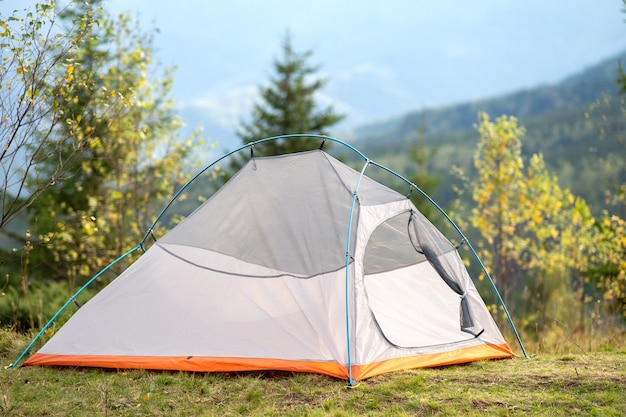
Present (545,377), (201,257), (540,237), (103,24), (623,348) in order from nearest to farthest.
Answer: (545,377), (201,257), (623,348), (103,24), (540,237)

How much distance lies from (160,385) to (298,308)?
49.8 inches

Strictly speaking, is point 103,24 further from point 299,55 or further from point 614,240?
point 299,55

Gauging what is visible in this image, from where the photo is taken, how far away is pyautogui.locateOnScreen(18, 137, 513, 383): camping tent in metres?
5.12

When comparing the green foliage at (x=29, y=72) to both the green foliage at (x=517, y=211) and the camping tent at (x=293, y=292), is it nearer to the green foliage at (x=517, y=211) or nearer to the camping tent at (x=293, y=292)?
the camping tent at (x=293, y=292)

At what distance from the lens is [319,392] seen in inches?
180

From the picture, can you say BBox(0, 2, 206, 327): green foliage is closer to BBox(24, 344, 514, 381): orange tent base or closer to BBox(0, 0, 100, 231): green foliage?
BBox(0, 0, 100, 231): green foliage

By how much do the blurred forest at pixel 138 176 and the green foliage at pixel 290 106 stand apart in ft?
0.24

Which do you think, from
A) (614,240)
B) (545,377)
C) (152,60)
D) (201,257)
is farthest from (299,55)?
(545,377)

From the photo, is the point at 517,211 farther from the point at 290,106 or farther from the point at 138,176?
the point at 290,106

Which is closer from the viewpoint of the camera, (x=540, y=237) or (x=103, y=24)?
(x=103, y=24)

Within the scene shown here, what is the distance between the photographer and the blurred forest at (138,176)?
5602mm

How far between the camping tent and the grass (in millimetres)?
158

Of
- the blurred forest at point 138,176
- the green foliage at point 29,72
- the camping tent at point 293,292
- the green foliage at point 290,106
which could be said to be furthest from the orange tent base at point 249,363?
the green foliage at point 290,106

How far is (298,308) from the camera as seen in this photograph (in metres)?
5.34
